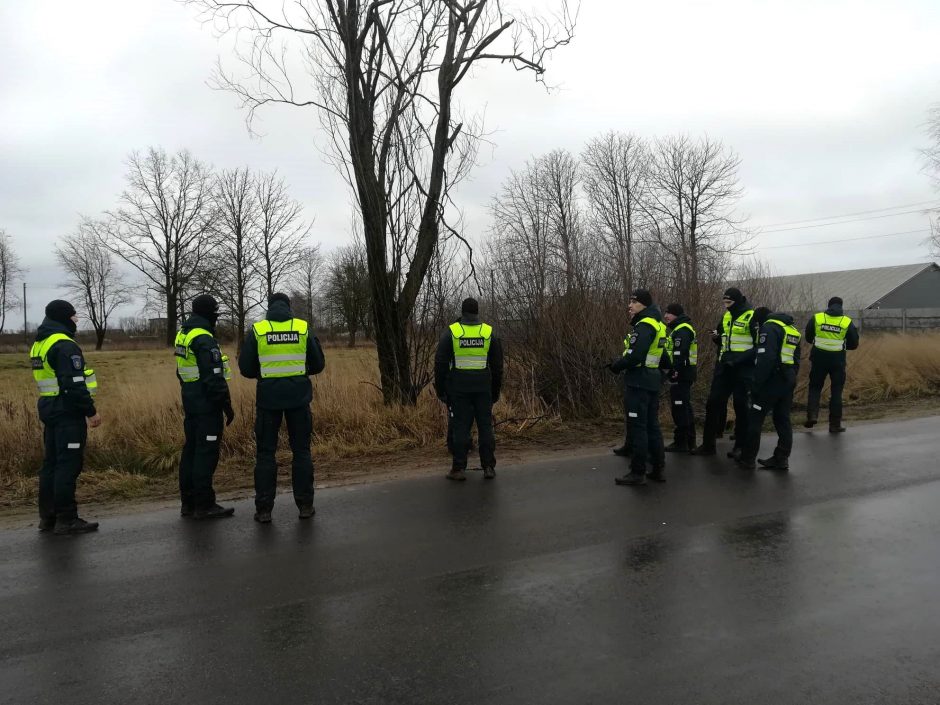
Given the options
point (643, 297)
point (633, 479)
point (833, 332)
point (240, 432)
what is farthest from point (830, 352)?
point (240, 432)

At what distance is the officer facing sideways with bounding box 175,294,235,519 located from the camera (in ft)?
19.3

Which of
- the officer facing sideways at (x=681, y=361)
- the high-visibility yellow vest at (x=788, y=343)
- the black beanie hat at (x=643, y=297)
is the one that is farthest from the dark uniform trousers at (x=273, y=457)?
the high-visibility yellow vest at (x=788, y=343)

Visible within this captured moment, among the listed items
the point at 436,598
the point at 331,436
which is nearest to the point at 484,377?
the point at 331,436

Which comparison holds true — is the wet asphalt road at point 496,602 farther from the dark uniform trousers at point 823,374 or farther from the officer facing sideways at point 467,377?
the dark uniform trousers at point 823,374

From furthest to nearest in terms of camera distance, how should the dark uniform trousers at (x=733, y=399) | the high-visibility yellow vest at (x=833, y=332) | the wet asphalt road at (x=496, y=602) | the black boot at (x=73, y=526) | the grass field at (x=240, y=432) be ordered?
the high-visibility yellow vest at (x=833, y=332)
the dark uniform trousers at (x=733, y=399)
the grass field at (x=240, y=432)
the black boot at (x=73, y=526)
the wet asphalt road at (x=496, y=602)

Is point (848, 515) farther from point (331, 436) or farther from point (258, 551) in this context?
point (331, 436)

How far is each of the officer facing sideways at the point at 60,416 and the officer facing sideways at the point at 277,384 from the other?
1310 mm

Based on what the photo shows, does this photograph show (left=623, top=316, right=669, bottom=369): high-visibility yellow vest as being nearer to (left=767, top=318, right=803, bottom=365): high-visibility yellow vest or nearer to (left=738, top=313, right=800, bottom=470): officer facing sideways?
(left=738, top=313, right=800, bottom=470): officer facing sideways

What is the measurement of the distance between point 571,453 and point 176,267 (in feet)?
152

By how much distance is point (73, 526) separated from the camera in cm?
545

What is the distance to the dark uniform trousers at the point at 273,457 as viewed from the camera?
19.0 feet

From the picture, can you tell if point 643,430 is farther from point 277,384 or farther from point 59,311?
point 59,311

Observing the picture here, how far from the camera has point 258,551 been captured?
196 inches

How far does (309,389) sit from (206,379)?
893 millimetres
